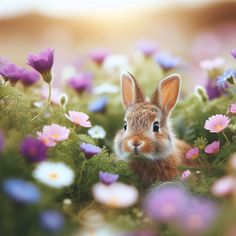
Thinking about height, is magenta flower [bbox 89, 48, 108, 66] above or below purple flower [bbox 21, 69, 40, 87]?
above

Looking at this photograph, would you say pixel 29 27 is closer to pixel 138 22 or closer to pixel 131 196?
pixel 138 22

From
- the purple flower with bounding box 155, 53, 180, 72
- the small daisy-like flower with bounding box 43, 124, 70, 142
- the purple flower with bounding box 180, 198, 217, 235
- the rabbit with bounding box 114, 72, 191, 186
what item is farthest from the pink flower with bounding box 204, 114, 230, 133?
the purple flower with bounding box 155, 53, 180, 72

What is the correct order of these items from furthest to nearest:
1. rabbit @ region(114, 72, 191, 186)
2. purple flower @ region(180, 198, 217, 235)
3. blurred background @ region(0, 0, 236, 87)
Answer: blurred background @ region(0, 0, 236, 87)
rabbit @ region(114, 72, 191, 186)
purple flower @ region(180, 198, 217, 235)

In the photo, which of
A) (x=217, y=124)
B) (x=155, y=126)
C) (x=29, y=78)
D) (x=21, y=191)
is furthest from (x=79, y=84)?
(x=21, y=191)

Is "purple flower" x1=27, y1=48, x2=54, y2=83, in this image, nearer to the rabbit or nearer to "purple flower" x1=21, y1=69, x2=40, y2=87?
"purple flower" x1=21, y1=69, x2=40, y2=87

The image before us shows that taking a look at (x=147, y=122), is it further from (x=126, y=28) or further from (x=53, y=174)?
(x=126, y=28)

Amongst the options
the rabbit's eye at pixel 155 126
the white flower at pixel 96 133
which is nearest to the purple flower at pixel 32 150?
the white flower at pixel 96 133

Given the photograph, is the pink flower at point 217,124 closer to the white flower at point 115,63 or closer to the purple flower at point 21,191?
the purple flower at point 21,191
